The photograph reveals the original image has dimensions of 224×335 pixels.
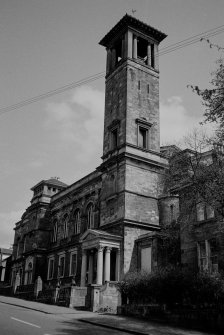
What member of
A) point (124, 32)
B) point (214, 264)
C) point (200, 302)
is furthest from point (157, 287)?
point (124, 32)

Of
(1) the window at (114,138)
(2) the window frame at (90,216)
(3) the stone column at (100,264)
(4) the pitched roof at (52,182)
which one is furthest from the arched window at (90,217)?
(4) the pitched roof at (52,182)

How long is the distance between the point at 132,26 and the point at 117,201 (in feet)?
63.8

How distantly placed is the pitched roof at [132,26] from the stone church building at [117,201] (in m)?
0.10

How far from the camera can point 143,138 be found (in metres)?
36.8

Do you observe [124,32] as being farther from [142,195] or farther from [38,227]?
[38,227]

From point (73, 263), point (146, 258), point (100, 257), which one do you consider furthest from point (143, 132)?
point (73, 263)

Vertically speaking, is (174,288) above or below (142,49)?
below

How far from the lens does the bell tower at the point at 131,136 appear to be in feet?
106

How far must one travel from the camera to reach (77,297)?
88.5 ft

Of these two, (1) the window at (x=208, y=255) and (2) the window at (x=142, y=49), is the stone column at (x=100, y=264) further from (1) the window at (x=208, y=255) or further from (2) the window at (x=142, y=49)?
(2) the window at (x=142, y=49)

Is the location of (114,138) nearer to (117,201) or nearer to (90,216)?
(117,201)

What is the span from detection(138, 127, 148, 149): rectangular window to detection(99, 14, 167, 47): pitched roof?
11.7 meters

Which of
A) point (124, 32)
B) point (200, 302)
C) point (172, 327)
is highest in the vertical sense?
point (124, 32)

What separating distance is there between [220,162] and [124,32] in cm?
2671
